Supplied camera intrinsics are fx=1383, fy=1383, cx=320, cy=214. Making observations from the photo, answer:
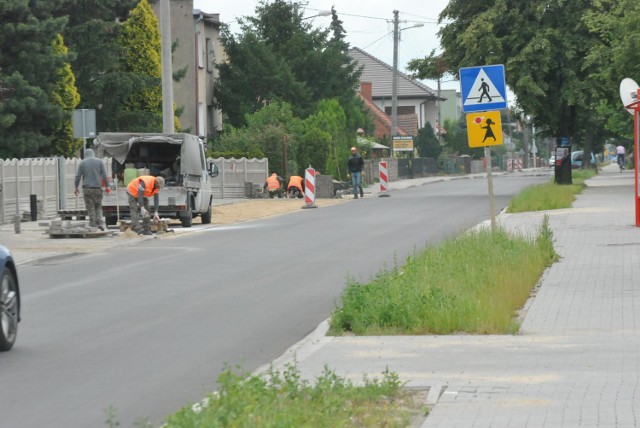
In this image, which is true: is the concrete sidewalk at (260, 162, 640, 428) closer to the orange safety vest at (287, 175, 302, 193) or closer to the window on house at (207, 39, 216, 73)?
the orange safety vest at (287, 175, 302, 193)

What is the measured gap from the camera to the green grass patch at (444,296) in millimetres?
11742

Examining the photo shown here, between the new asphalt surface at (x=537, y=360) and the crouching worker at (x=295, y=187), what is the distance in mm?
31424

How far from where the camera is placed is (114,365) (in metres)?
10.6

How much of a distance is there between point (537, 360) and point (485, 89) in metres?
9.59

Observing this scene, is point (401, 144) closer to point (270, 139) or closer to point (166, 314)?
point (270, 139)

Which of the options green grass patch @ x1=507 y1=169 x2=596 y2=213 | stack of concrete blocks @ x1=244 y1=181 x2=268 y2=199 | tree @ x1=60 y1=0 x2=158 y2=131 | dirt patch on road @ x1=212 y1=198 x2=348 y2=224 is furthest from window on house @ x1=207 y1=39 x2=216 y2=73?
green grass patch @ x1=507 y1=169 x2=596 y2=213

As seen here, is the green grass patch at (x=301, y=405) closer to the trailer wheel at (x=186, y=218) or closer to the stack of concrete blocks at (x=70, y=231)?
the stack of concrete blocks at (x=70, y=231)

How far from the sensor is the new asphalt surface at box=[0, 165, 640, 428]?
7871 mm

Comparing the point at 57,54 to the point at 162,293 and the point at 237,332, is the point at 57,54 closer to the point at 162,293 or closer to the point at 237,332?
the point at 162,293

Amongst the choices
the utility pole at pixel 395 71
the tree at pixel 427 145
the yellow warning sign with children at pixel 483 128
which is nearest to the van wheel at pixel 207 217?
the yellow warning sign with children at pixel 483 128

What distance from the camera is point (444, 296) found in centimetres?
1239

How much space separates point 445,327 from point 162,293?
5.46 m

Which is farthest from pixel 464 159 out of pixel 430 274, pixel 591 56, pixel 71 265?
pixel 430 274

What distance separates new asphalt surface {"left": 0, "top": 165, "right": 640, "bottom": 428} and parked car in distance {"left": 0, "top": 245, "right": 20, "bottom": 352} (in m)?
2.41
